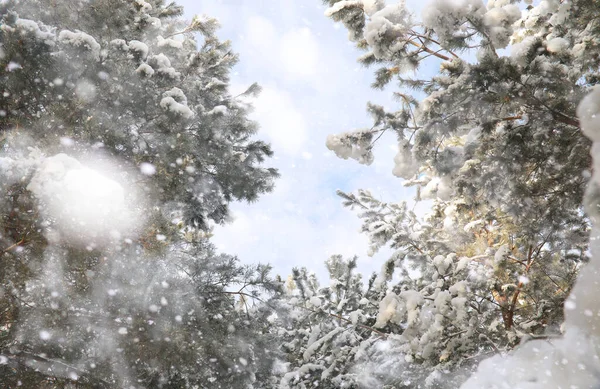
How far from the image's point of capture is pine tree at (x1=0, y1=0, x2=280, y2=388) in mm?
3924

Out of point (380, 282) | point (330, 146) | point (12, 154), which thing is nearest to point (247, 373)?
point (380, 282)

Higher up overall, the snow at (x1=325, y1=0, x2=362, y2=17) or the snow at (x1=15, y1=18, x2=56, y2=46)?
the snow at (x1=15, y1=18, x2=56, y2=46)

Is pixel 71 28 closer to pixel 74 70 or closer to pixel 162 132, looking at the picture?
pixel 74 70

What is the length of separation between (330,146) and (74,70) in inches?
147

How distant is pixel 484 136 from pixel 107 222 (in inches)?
167

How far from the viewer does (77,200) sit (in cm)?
380

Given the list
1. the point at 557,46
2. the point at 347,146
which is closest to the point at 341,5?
the point at 347,146

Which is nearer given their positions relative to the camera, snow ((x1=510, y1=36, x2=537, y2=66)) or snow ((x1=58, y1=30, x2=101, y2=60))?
snow ((x1=510, y1=36, x2=537, y2=66))

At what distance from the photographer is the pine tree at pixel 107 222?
392 centimetres

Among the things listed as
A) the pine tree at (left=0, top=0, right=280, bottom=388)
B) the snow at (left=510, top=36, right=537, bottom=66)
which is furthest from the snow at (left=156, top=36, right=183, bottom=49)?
the snow at (left=510, top=36, right=537, bottom=66)

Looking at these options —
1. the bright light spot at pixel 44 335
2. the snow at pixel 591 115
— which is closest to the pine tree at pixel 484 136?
the snow at pixel 591 115

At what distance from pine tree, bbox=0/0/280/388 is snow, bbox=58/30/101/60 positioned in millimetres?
14

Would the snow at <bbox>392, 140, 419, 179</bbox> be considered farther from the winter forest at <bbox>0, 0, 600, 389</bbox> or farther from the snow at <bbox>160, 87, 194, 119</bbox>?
the snow at <bbox>160, 87, 194, 119</bbox>

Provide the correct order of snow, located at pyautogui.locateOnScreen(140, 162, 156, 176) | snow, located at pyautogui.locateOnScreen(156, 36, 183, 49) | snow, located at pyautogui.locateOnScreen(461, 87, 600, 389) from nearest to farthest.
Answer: snow, located at pyautogui.locateOnScreen(461, 87, 600, 389), snow, located at pyautogui.locateOnScreen(140, 162, 156, 176), snow, located at pyautogui.locateOnScreen(156, 36, 183, 49)
